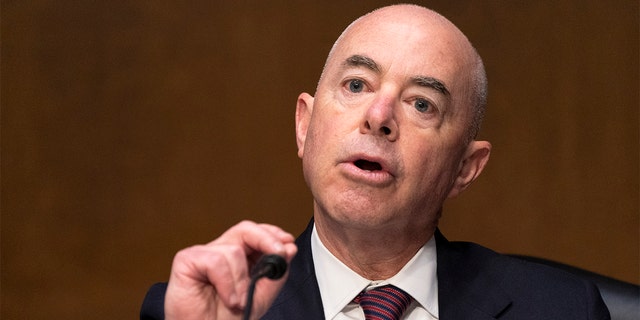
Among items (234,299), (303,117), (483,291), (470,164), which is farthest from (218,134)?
(234,299)

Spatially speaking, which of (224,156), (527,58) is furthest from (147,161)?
(527,58)

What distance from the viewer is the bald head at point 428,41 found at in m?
2.03

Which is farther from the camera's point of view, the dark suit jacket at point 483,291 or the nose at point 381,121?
the dark suit jacket at point 483,291

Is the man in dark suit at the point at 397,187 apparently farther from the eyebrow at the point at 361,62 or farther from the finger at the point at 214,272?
the finger at the point at 214,272

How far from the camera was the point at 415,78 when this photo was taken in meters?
1.99

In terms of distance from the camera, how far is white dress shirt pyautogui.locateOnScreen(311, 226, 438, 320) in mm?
2031

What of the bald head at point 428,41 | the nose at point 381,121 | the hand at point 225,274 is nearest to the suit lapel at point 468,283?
the bald head at point 428,41

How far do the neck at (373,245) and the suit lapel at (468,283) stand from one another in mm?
85

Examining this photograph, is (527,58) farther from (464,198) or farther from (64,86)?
(64,86)

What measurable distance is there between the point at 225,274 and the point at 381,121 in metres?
0.46

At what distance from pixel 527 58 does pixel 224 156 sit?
0.95 m

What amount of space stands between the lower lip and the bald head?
241 mm

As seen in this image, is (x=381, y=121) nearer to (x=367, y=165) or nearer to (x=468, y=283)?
(x=367, y=165)

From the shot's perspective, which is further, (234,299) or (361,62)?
(361,62)
